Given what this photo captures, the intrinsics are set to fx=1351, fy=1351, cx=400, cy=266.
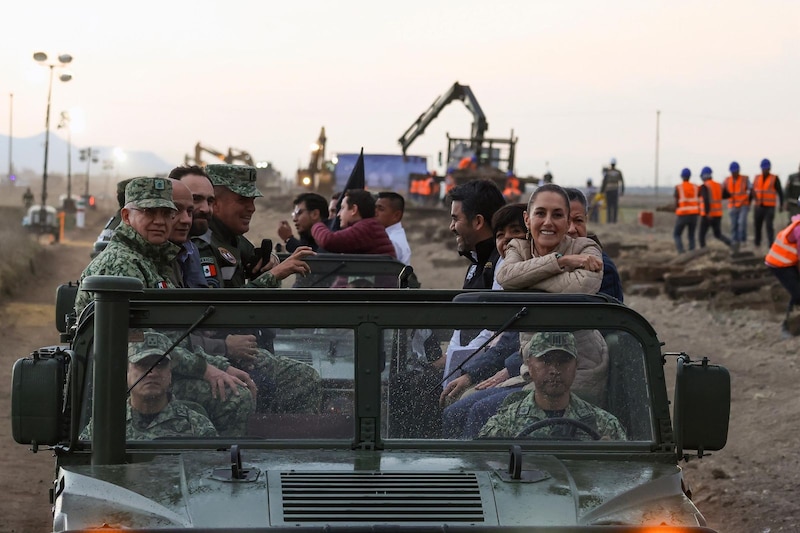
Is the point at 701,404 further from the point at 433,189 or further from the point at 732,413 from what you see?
the point at 433,189

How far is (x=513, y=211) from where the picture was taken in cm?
621

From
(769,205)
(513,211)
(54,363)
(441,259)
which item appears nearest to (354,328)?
(54,363)

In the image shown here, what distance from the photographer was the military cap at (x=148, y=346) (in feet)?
14.4

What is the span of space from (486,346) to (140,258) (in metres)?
1.62

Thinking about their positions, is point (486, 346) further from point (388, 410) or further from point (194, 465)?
point (194, 465)

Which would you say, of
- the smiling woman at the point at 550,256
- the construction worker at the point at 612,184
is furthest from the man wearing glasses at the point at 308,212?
the construction worker at the point at 612,184

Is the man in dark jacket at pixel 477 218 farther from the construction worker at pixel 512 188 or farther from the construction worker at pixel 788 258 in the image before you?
the construction worker at pixel 512 188

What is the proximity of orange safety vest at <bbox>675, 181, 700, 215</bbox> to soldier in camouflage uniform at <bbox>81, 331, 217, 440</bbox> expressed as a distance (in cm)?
2027

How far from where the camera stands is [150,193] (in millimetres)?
5477

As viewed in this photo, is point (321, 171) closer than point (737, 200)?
No

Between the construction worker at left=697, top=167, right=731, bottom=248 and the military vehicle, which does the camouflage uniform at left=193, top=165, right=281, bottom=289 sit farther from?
the construction worker at left=697, top=167, right=731, bottom=248

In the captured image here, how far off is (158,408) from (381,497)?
3.12ft

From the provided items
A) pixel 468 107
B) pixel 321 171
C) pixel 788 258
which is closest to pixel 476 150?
pixel 468 107

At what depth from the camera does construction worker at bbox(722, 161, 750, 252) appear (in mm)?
23938
